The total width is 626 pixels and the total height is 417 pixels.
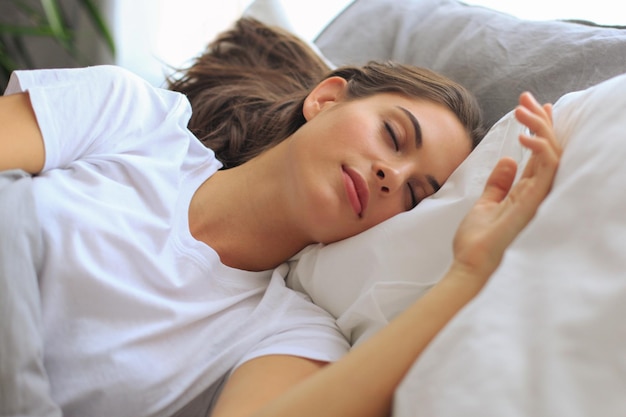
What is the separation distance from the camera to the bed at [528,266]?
49cm

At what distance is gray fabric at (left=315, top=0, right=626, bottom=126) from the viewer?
1088 mm

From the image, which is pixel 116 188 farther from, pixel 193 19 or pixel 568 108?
pixel 193 19

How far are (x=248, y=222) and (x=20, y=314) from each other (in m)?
0.41

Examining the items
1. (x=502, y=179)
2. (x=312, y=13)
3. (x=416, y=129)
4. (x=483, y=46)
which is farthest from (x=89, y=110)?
(x=312, y=13)

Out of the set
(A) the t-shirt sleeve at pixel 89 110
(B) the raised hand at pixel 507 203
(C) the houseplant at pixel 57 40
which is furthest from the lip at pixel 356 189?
(C) the houseplant at pixel 57 40

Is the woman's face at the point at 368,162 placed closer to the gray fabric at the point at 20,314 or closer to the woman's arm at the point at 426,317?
the woman's arm at the point at 426,317

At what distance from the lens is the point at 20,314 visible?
29.0 inches

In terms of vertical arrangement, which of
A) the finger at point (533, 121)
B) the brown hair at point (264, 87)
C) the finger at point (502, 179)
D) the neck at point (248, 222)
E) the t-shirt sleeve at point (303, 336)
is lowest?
the t-shirt sleeve at point (303, 336)

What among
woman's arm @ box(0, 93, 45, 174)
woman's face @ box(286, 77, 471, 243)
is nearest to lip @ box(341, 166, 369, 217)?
woman's face @ box(286, 77, 471, 243)

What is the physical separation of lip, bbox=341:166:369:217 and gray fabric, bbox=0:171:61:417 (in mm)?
432

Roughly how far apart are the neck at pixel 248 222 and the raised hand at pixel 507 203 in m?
0.38

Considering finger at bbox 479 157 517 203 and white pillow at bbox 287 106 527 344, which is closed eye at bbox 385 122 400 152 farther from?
finger at bbox 479 157 517 203

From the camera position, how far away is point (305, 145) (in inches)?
39.9

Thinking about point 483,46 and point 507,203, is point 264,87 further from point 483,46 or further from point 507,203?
point 507,203
